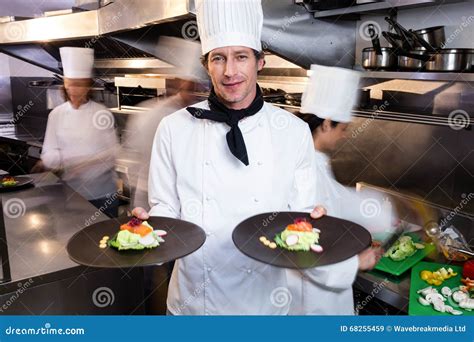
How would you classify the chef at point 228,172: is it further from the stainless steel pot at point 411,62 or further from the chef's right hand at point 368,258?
the stainless steel pot at point 411,62

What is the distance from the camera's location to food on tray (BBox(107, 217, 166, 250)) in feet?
2.40

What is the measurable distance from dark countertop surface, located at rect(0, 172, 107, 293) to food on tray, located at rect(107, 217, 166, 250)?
29cm

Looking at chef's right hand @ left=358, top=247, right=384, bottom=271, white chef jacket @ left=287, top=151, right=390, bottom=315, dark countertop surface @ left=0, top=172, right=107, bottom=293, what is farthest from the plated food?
dark countertop surface @ left=0, top=172, right=107, bottom=293

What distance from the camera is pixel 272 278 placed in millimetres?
962

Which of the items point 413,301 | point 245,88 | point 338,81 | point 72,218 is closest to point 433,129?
point 338,81

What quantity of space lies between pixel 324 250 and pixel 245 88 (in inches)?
13.9

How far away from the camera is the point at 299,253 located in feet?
2.38

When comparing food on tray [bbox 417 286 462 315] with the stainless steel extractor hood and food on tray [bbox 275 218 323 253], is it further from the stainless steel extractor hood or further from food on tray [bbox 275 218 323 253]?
the stainless steel extractor hood

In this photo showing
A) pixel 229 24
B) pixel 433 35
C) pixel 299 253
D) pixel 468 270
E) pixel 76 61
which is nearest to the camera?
pixel 299 253

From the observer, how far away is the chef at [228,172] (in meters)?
0.86

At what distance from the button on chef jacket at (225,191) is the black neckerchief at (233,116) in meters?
0.02

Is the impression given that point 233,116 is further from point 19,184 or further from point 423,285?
point 19,184

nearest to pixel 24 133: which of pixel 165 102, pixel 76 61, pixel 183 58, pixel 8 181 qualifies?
pixel 8 181

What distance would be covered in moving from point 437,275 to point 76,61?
4.49ft
